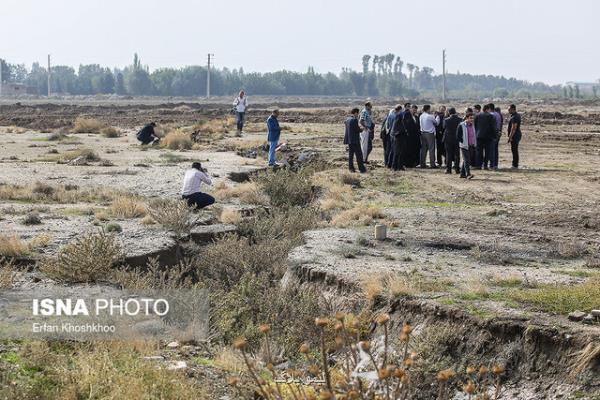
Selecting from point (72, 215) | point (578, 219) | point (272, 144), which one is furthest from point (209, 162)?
point (578, 219)

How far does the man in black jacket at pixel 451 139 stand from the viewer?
23.4 m

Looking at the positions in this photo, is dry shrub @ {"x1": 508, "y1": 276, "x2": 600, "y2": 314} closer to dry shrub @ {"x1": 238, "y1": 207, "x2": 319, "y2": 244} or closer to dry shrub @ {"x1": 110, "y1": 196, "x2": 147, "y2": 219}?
dry shrub @ {"x1": 238, "y1": 207, "x2": 319, "y2": 244}

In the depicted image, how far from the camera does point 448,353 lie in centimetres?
945

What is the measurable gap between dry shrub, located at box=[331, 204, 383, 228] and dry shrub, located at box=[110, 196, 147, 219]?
11.3 feet

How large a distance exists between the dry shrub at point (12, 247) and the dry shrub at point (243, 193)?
252 inches

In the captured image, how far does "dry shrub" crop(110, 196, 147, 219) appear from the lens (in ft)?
56.4

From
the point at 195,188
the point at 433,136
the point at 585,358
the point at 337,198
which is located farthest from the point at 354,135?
the point at 585,358

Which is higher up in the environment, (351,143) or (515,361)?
(351,143)

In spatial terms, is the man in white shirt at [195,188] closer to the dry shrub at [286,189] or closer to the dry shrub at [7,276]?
the dry shrub at [286,189]

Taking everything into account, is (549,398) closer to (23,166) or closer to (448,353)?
(448,353)

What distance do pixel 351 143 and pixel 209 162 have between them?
5598 mm

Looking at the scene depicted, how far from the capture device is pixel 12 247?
43.9ft

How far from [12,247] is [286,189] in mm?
7504

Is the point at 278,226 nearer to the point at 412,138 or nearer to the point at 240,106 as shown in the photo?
the point at 412,138
